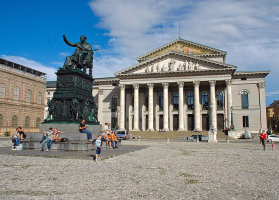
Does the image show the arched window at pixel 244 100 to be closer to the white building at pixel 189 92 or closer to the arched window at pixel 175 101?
the white building at pixel 189 92

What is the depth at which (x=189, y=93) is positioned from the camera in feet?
182

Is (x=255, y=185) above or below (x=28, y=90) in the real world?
below

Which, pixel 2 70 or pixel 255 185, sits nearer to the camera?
pixel 255 185

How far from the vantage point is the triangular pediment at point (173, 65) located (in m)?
49.0

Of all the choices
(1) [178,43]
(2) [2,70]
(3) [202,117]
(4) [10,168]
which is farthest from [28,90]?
(4) [10,168]

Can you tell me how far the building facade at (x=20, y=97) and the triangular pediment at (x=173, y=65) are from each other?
22834mm

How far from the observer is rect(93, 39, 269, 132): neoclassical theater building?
4928 centimetres

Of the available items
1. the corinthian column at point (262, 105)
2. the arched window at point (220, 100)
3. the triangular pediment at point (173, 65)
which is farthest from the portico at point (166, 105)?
the corinthian column at point (262, 105)

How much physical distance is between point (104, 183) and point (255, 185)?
Result: 4.02 meters

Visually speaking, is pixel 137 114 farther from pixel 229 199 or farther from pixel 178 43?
pixel 229 199

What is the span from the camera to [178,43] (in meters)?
58.0

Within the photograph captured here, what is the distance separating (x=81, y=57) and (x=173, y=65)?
123ft

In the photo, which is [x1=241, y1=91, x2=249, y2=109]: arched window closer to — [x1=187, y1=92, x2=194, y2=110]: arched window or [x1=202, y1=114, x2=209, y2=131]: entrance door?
[x1=202, y1=114, x2=209, y2=131]: entrance door

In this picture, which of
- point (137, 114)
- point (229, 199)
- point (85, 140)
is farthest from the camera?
point (137, 114)
